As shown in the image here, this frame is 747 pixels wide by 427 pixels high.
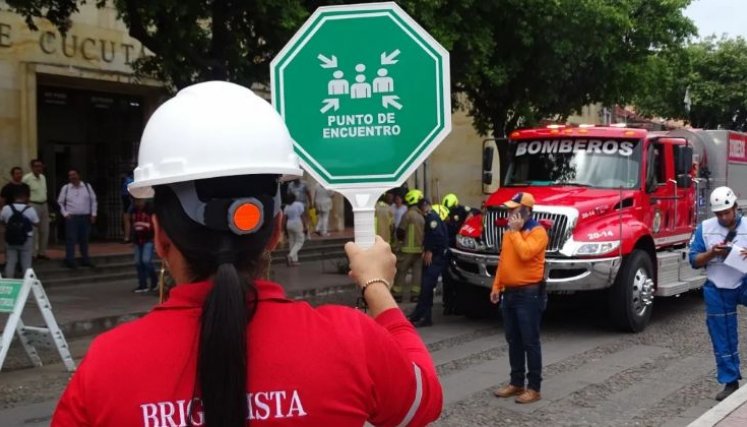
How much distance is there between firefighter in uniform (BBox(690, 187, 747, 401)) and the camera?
7.54 meters

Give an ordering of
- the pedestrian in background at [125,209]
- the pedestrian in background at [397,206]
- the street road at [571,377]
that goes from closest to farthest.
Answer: the street road at [571,377] → the pedestrian in background at [397,206] → the pedestrian in background at [125,209]

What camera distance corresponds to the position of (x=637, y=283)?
37.6ft

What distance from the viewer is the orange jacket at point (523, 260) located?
7.60m

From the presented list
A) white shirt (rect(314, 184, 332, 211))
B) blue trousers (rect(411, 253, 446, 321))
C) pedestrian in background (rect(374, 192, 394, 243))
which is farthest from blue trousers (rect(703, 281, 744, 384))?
white shirt (rect(314, 184, 332, 211))

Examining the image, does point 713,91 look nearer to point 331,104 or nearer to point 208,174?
point 331,104

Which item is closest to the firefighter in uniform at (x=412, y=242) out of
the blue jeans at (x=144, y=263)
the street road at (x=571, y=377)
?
the street road at (x=571, y=377)

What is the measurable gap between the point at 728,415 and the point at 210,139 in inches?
228

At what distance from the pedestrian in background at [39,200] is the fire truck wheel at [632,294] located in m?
9.61

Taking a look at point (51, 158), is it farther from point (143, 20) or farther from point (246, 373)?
point (246, 373)

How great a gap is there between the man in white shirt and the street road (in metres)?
4.64

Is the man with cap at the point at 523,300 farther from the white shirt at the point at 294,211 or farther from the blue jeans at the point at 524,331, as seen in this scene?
the white shirt at the point at 294,211

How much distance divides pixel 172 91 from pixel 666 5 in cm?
1192

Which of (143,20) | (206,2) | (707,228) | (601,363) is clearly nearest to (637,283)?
(601,363)

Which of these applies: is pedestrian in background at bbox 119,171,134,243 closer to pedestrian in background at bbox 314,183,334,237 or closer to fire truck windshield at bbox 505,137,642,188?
pedestrian in background at bbox 314,183,334,237
